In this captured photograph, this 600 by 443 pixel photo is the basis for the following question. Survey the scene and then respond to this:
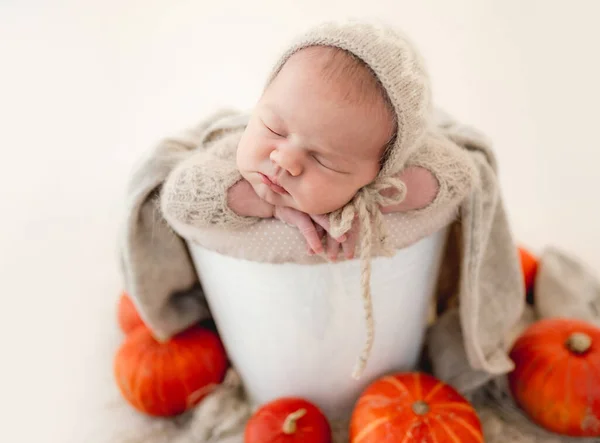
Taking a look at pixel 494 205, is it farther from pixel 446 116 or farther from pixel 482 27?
pixel 482 27

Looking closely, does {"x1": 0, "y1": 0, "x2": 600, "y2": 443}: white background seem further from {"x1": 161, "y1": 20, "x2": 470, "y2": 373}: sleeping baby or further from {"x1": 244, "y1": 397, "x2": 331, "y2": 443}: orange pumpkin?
{"x1": 161, "y1": 20, "x2": 470, "y2": 373}: sleeping baby

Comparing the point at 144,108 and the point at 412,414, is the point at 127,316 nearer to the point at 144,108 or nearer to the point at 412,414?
the point at 412,414

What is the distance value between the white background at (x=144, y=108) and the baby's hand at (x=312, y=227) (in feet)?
1.54

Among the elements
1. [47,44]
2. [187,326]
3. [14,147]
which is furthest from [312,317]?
[47,44]

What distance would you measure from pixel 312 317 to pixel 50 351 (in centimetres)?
50

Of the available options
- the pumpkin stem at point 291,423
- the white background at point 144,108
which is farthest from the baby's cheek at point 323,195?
the white background at point 144,108

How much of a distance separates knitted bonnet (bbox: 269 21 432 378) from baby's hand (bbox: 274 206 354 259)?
0.02 metres

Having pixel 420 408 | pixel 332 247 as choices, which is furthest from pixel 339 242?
pixel 420 408

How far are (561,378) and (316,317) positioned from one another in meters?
0.36

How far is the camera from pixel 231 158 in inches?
27.2

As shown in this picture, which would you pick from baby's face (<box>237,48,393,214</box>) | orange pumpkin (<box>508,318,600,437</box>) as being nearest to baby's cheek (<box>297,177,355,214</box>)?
baby's face (<box>237,48,393,214</box>)

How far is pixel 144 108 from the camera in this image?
1521 millimetres

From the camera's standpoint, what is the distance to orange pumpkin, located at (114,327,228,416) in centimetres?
80

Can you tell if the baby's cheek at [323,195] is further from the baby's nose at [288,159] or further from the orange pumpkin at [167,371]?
the orange pumpkin at [167,371]
